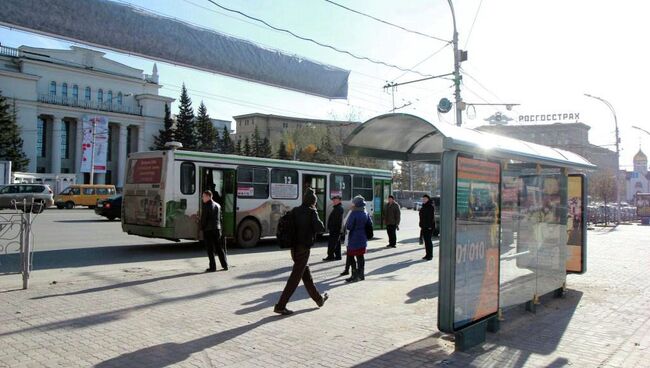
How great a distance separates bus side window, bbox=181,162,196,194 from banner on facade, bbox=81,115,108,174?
5248cm

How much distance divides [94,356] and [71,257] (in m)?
8.66

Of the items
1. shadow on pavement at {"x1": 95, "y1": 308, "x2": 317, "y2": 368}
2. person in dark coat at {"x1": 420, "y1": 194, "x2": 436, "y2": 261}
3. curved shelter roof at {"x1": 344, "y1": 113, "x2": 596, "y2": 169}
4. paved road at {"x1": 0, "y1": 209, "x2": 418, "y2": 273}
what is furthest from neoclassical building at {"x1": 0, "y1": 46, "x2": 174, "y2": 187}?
shadow on pavement at {"x1": 95, "y1": 308, "x2": 317, "y2": 368}

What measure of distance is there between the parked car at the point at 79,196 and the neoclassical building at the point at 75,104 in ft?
91.7

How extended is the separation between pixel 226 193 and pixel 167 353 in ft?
33.8

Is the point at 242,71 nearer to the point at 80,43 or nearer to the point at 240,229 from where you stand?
the point at 80,43

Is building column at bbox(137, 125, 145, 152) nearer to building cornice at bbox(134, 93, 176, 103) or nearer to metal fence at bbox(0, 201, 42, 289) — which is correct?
building cornice at bbox(134, 93, 176, 103)

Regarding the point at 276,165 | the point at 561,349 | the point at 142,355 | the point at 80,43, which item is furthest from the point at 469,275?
the point at 276,165

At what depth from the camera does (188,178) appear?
47.1 feet

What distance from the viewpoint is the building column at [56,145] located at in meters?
71.9

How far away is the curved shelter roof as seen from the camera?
229 inches

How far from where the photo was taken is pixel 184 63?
8.61 m

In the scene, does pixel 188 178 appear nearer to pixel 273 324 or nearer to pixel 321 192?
pixel 321 192

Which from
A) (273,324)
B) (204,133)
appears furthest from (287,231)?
(204,133)

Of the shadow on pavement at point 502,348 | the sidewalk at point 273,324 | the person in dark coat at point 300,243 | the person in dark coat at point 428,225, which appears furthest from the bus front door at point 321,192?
the shadow on pavement at point 502,348
